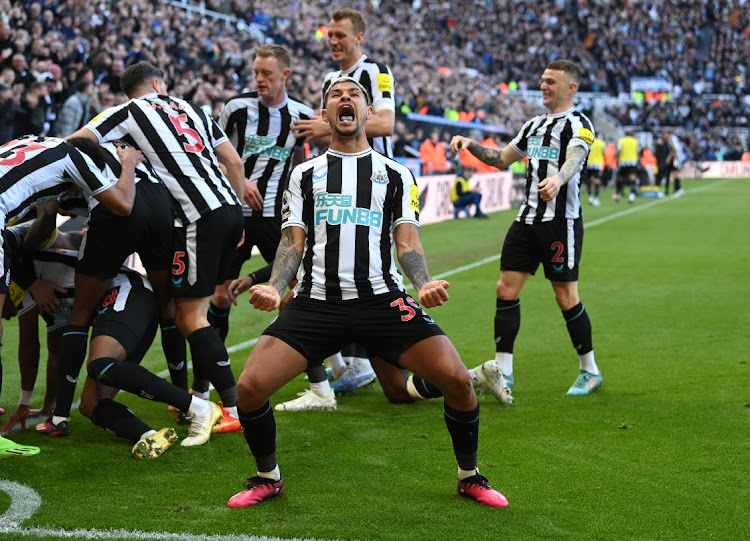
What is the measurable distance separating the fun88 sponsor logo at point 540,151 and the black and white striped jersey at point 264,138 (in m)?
1.53

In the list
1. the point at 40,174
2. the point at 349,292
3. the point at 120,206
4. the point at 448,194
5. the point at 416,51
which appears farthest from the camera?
the point at 416,51

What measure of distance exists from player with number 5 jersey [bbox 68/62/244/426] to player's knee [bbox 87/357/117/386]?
1.58ft

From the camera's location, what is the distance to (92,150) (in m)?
4.97

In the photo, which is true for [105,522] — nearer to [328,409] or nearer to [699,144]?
[328,409]

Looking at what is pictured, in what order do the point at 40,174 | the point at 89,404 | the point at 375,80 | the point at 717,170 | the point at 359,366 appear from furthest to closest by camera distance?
the point at 717,170 → the point at 359,366 → the point at 375,80 → the point at 89,404 → the point at 40,174

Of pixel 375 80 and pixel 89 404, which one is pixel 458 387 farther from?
pixel 375 80

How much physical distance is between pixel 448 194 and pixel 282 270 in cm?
1771

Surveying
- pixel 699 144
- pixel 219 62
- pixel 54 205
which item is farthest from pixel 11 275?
pixel 699 144

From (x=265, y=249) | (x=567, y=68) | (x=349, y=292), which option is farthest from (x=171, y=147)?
(x=567, y=68)

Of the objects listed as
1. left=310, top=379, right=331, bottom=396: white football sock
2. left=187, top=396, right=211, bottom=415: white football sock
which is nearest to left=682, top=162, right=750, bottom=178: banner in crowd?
left=310, top=379, right=331, bottom=396: white football sock

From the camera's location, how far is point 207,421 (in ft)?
16.6

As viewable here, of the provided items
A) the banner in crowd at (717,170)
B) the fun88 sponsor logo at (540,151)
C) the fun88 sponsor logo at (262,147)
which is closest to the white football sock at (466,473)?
the fun88 sponsor logo at (540,151)

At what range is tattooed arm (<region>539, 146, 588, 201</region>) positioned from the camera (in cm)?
567

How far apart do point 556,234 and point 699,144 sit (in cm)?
4281
